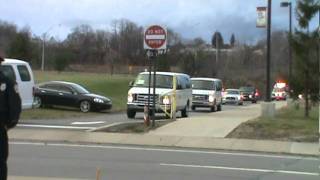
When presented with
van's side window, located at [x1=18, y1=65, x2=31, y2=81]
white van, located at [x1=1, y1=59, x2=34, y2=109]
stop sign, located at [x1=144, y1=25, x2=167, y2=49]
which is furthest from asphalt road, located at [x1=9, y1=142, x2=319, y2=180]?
van's side window, located at [x1=18, y1=65, x2=31, y2=81]

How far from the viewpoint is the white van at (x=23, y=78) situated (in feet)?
72.8

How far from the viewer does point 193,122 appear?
21.1m

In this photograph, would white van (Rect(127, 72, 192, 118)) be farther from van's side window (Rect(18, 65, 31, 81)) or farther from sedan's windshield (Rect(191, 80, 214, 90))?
sedan's windshield (Rect(191, 80, 214, 90))

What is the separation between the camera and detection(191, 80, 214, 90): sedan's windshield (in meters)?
37.6

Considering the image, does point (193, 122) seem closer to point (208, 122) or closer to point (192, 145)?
point (208, 122)

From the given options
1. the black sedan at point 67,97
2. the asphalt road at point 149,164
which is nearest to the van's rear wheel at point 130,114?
the black sedan at point 67,97

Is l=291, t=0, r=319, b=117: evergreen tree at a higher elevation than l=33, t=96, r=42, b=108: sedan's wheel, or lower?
higher

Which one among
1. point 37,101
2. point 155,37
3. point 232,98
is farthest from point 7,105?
point 232,98

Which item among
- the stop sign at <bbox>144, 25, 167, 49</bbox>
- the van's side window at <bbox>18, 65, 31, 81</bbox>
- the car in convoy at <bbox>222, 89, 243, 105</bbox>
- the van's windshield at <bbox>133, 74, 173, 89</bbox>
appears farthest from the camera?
the car in convoy at <bbox>222, 89, 243, 105</bbox>

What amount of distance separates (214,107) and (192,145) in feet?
69.5

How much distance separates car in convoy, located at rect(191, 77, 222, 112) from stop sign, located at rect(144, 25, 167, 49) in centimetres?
1788

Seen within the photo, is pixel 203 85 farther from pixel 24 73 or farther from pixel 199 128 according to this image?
pixel 199 128

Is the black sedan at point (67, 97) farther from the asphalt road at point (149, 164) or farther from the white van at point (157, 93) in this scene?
the asphalt road at point (149, 164)

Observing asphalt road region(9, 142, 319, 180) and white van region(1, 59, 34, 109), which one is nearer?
asphalt road region(9, 142, 319, 180)
